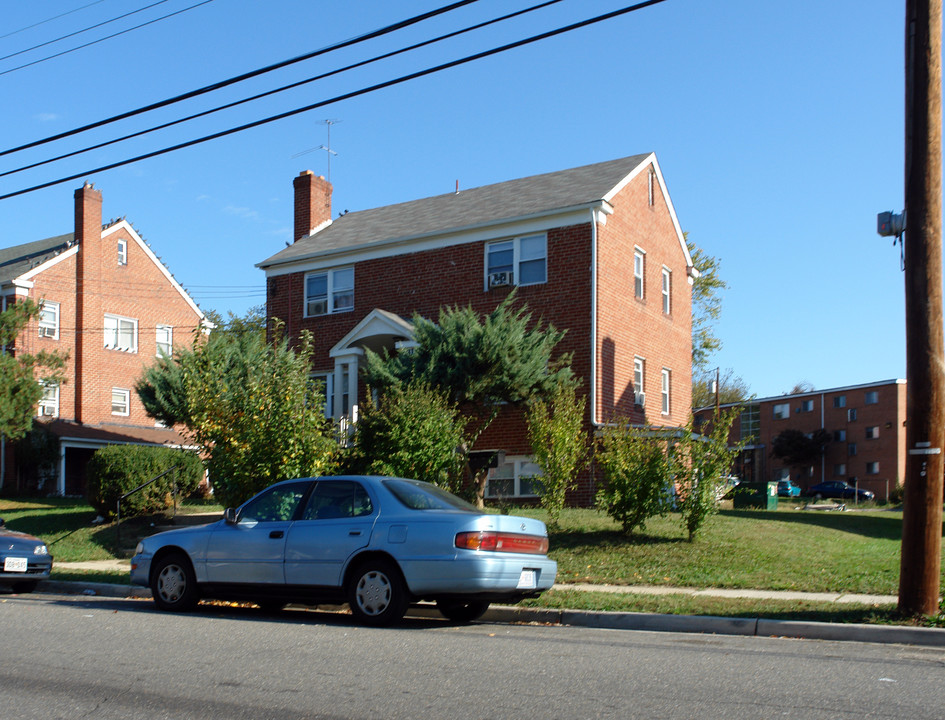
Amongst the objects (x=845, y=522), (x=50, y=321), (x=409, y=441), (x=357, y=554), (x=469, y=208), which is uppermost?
(x=469, y=208)

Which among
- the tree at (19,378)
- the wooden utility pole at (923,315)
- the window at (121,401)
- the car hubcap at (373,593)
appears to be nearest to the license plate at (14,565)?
the car hubcap at (373,593)

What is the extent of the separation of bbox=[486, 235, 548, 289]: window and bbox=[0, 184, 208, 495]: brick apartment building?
47.1 ft

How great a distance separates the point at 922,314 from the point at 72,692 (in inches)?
318

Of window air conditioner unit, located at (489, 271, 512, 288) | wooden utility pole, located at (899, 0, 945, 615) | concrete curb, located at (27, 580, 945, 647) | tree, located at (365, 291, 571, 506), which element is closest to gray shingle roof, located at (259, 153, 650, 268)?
window air conditioner unit, located at (489, 271, 512, 288)

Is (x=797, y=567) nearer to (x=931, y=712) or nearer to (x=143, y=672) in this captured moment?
(x=931, y=712)

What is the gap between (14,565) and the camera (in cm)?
1374

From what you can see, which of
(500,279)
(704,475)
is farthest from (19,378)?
(704,475)

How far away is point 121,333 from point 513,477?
21624 mm

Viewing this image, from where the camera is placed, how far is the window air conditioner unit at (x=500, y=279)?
24.9m

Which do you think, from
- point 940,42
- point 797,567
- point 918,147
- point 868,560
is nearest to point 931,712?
point 918,147

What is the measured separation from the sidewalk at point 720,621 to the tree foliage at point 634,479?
255 centimetres

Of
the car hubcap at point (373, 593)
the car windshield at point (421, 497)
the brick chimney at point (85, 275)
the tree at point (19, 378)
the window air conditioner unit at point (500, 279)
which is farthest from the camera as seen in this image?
the brick chimney at point (85, 275)

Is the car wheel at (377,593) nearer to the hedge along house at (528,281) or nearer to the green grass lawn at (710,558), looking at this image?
the green grass lawn at (710,558)

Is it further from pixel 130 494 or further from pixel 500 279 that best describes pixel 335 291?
pixel 130 494
